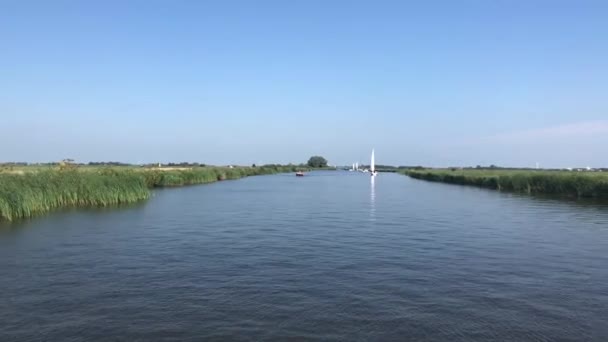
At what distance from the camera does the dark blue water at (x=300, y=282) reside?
9688mm

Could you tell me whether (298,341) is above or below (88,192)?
below

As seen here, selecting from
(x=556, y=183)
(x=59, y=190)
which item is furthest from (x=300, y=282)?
(x=556, y=183)

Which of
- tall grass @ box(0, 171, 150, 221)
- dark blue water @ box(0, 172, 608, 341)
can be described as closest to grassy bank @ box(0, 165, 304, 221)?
tall grass @ box(0, 171, 150, 221)

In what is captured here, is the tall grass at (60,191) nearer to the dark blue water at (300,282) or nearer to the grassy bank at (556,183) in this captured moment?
the dark blue water at (300,282)

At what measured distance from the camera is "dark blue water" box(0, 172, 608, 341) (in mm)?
9688

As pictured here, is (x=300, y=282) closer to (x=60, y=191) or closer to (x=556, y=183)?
(x=60, y=191)

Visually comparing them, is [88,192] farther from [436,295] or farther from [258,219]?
[436,295]

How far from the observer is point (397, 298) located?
38.9ft

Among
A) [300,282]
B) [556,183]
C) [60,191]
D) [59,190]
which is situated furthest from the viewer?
[556,183]

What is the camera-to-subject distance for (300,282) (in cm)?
1346

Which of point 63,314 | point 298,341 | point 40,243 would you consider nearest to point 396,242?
point 298,341

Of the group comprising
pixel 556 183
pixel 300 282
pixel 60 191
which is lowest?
pixel 300 282

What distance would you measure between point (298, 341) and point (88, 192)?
31.1 meters

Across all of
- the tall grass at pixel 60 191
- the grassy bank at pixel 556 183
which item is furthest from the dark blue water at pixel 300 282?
the grassy bank at pixel 556 183
